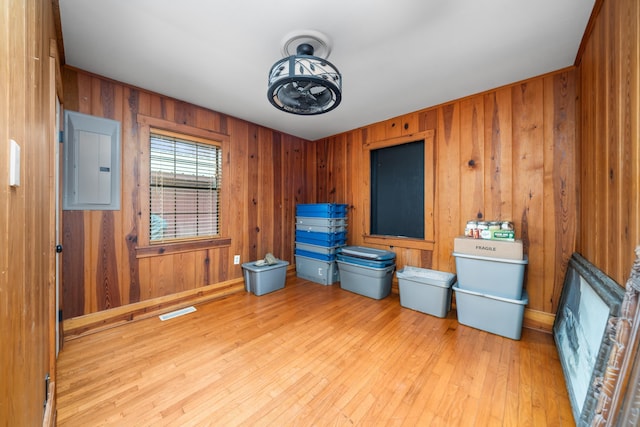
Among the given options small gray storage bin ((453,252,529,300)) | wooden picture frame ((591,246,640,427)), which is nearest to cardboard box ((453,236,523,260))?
small gray storage bin ((453,252,529,300))

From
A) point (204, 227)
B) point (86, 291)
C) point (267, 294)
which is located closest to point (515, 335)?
point (267, 294)

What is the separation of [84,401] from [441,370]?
221 cm

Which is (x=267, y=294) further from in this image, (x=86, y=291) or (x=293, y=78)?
(x=293, y=78)

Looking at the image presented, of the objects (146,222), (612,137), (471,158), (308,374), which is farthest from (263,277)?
(612,137)

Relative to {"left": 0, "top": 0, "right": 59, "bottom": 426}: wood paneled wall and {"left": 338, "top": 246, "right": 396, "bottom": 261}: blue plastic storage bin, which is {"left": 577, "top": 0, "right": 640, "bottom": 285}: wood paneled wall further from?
{"left": 0, "top": 0, "right": 59, "bottom": 426}: wood paneled wall

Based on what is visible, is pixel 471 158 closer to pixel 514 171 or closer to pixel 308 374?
pixel 514 171

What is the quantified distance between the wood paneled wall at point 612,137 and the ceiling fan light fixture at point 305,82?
1421mm

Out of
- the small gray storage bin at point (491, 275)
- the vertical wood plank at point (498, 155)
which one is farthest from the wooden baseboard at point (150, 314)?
the vertical wood plank at point (498, 155)

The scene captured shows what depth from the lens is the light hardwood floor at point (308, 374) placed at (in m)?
1.33

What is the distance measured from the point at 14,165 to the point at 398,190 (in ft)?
10.5

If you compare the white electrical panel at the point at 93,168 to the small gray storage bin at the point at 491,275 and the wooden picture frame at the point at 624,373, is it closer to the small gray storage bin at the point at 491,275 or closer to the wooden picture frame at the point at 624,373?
the small gray storage bin at the point at 491,275

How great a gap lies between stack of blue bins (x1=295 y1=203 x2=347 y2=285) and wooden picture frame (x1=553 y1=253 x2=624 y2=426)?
2336 millimetres

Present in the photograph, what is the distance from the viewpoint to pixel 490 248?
2152mm

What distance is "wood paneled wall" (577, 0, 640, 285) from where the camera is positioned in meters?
1.14
